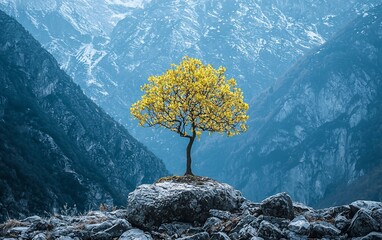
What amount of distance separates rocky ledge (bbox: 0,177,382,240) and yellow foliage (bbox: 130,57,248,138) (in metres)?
4.77

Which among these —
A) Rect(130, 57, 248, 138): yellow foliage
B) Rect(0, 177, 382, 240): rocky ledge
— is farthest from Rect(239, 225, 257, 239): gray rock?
Rect(130, 57, 248, 138): yellow foliage

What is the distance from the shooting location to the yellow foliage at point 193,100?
2262cm

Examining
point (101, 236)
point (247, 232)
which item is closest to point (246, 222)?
point (247, 232)

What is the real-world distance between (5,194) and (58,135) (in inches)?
→ 2846

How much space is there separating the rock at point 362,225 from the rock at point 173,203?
6847 mm

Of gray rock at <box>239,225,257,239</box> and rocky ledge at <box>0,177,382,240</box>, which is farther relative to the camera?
gray rock at <box>239,225,257,239</box>

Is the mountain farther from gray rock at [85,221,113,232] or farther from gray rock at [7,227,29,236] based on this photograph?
gray rock at [85,221,113,232]

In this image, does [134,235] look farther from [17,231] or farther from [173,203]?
[17,231]

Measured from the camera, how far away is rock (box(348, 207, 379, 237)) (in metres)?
13.0

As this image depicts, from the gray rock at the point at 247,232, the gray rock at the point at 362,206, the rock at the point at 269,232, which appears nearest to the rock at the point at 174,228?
the gray rock at the point at 247,232

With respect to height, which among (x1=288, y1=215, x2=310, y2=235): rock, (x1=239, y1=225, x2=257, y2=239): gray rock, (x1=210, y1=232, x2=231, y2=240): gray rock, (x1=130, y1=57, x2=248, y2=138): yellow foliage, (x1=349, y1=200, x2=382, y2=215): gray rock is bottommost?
(x1=210, y1=232, x2=231, y2=240): gray rock

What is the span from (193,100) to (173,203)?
24.6 ft

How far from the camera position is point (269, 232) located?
13.7 metres

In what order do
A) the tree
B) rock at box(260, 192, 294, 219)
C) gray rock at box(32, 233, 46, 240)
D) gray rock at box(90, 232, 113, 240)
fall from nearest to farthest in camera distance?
gray rock at box(32, 233, 46, 240)
gray rock at box(90, 232, 113, 240)
rock at box(260, 192, 294, 219)
the tree
